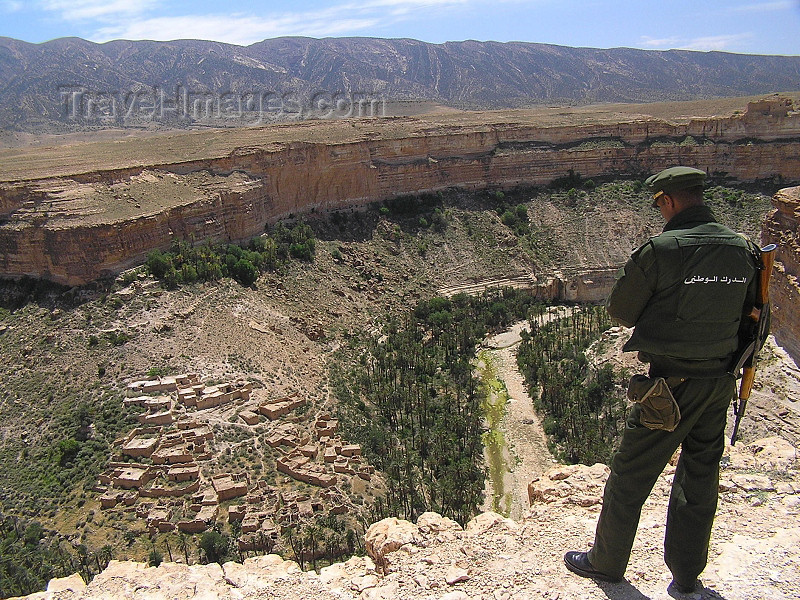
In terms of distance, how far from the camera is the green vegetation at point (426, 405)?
17.1m

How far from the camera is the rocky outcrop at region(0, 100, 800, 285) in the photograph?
22.6 metres

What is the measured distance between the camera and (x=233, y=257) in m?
25.5

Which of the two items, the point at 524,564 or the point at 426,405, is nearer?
the point at 524,564

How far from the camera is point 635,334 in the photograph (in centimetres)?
511

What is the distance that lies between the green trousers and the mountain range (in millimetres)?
84812

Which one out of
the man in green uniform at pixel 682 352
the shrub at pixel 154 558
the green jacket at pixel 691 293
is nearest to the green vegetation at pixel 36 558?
the shrub at pixel 154 558

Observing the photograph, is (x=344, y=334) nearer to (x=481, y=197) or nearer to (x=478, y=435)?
(x=478, y=435)

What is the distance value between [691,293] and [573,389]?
57.9 feet

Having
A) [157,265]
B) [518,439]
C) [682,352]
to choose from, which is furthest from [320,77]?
[682,352]

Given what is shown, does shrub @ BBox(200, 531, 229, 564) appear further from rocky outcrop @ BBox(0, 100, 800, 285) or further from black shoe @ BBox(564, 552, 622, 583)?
rocky outcrop @ BBox(0, 100, 800, 285)

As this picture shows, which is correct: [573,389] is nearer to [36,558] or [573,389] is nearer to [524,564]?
[36,558]

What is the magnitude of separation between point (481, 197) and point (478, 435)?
66.9 feet

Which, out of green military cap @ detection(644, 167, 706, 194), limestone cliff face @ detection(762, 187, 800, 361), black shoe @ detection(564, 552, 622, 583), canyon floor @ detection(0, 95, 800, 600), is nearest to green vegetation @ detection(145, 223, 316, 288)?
canyon floor @ detection(0, 95, 800, 600)

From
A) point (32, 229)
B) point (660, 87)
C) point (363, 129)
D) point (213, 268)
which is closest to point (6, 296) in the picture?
point (32, 229)
